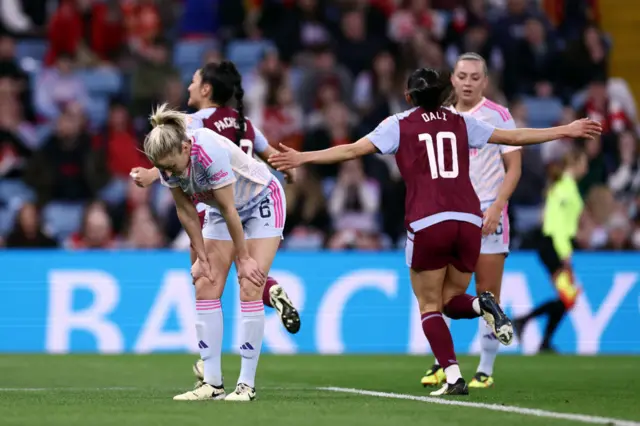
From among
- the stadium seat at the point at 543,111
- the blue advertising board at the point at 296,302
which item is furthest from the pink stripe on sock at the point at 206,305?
the stadium seat at the point at 543,111

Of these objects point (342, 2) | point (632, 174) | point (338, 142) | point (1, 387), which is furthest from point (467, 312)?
point (342, 2)

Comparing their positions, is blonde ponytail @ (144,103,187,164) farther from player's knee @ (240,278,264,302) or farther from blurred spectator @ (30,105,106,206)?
blurred spectator @ (30,105,106,206)

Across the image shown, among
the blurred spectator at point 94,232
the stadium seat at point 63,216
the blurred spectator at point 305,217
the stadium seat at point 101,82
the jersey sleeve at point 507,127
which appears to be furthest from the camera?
the stadium seat at point 101,82

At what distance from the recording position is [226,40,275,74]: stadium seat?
18234mm

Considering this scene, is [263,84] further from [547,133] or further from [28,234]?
[547,133]

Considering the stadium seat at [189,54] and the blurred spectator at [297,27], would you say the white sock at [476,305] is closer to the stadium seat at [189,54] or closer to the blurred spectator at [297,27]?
the blurred spectator at [297,27]

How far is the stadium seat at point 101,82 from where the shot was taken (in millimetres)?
17953

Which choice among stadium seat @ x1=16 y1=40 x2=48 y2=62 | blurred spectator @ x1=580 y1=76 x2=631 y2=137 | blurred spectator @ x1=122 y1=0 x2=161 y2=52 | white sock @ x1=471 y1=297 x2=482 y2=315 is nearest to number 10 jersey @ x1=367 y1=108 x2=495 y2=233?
white sock @ x1=471 y1=297 x2=482 y2=315

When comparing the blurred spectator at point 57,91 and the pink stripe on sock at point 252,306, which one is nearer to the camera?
the pink stripe on sock at point 252,306

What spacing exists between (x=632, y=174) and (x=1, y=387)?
1023cm

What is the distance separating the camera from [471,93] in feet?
31.6

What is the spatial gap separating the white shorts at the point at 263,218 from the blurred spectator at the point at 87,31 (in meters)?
10.3

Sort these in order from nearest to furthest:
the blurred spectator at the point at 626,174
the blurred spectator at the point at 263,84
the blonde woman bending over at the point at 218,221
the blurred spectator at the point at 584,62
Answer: the blonde woman bending over at the point at 218,221
the blurred spectator at the point at 626,174
the blurred spectator at the point at 263,84
the blurred spectator at the point at 584,62

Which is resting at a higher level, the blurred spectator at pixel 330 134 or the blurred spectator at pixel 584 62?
the blurred spectator at pixel 584 62
